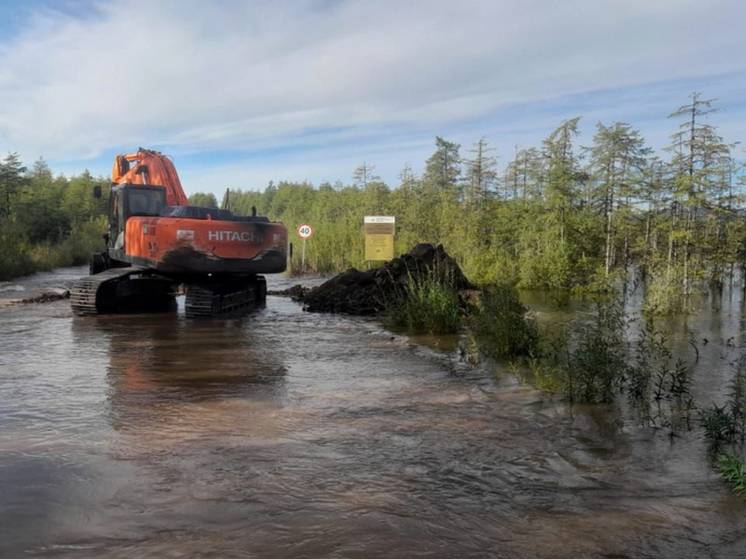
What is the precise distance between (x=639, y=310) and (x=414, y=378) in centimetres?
880

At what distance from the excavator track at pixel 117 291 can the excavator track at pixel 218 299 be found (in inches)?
34.3

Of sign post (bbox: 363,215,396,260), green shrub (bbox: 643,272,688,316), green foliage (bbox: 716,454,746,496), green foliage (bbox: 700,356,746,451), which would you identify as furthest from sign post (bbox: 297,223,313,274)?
green foliage (bbox: 716,454,746,496)

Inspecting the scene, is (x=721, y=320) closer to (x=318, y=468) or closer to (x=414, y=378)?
(x=414, y=378)

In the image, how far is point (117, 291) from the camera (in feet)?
41.5

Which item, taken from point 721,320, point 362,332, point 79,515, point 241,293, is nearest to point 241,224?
point 241,293

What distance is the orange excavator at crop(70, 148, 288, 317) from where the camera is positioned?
38.2ft

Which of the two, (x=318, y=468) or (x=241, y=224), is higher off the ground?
(x=241, y=224)

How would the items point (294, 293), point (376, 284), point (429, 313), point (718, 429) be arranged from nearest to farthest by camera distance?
point (718, 429) < point (429, 313) < point (376, 284) < point (294, 293)

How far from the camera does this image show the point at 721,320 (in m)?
12.9

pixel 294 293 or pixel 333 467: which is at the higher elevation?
pixel 294 293

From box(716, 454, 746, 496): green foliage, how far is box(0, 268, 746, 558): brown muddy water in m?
0.08

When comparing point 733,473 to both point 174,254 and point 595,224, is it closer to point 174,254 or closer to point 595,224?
point 174,254

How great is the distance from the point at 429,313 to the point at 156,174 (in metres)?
7.54

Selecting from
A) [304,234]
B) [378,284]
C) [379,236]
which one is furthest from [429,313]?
[304,234]
